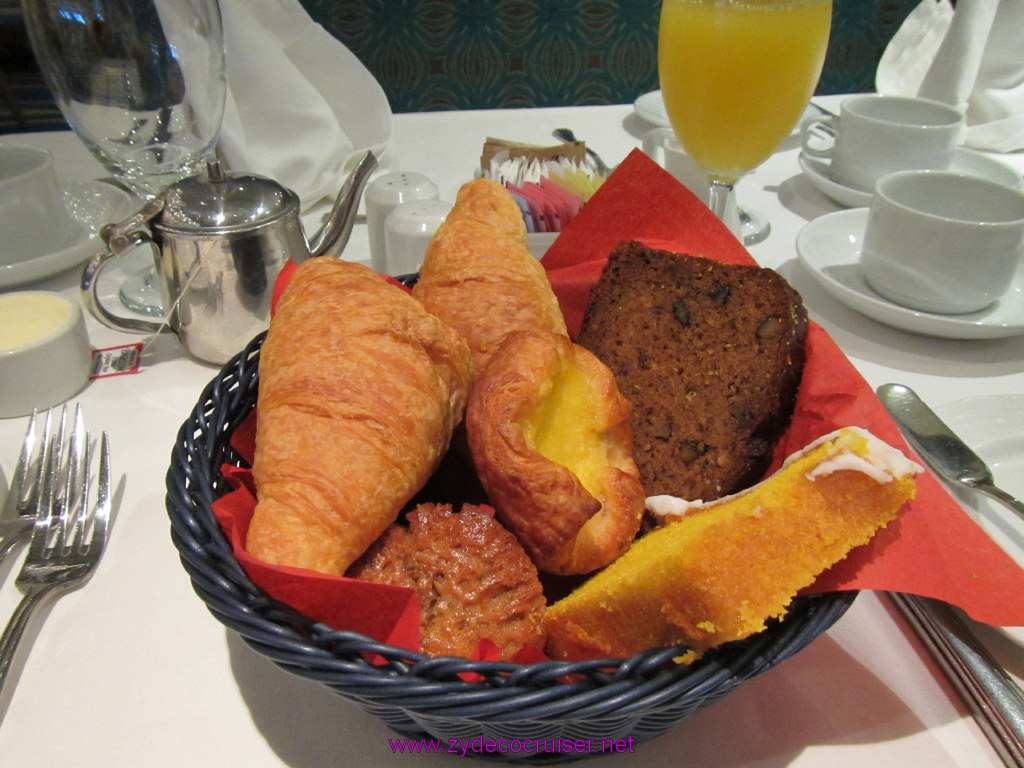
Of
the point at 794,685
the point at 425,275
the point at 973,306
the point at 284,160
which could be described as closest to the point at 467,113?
the point at 284,160

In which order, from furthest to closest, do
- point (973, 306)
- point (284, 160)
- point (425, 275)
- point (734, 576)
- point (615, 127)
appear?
point (615, 127), point (284, 160), point (973, 306), point (425, 275), point (734, 576)

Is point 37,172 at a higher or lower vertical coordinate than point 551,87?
higher

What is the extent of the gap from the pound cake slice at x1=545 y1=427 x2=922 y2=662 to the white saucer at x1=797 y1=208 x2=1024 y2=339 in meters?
0.64

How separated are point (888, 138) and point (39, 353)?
160cm

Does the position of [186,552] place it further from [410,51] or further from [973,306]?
[410,51]

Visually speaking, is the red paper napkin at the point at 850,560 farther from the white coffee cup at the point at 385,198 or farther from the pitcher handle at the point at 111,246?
the white coffee cup at the point at 385,198

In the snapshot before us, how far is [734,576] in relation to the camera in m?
0.52

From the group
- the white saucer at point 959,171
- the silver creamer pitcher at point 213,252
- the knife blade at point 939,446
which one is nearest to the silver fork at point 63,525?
the silver creamer pitcher at point 213,252

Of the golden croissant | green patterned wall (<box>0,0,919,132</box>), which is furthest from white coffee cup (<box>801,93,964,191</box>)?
green patterned wall (<box>0,0,919,132</box>)

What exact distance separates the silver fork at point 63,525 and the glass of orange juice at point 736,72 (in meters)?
1.11

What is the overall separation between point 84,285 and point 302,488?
61 centimetres

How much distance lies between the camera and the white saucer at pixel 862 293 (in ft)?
3.51

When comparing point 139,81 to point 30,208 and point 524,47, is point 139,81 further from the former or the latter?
point 524,47

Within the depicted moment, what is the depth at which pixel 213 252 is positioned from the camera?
1.03 meters
